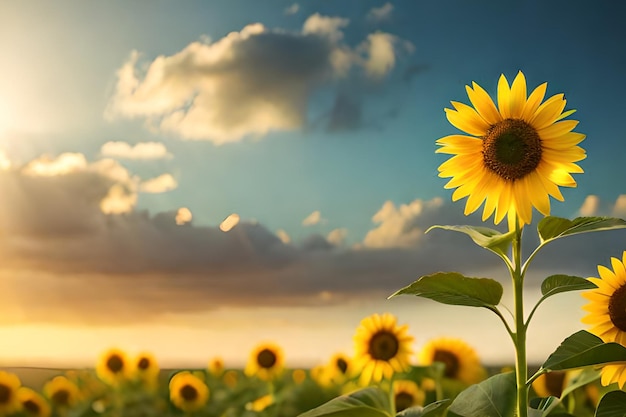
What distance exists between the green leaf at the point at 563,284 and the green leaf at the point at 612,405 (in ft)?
0.37

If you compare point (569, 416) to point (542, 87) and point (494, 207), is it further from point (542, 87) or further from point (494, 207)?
point (542, 87)

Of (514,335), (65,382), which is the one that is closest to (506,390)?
(514,335)

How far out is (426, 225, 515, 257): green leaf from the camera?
2.23 ft

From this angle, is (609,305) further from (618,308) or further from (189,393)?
(189,393)

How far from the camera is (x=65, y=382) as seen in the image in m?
2.72

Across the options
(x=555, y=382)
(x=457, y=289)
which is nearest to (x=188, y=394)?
(x=555, y=382)

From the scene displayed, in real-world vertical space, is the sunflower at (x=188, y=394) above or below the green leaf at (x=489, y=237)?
below

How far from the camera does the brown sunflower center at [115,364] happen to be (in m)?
2.96

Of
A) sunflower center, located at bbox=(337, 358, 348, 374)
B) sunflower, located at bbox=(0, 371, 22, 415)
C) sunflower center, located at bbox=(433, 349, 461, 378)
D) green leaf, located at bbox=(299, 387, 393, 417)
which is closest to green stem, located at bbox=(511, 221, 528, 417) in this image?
green leaf, located at bbox=(299, 387, 393, 417)

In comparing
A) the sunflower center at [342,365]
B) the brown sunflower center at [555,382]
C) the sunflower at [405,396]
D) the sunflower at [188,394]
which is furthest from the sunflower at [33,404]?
the brown sunflower center at [555,382]

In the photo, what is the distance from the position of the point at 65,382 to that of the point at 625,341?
2.36 m

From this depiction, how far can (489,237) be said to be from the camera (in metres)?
0.72

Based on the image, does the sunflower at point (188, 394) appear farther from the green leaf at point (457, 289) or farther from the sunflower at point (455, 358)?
the green leaf at point (457, 289)

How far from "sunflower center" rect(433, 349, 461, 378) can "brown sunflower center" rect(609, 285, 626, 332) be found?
1.21 m
